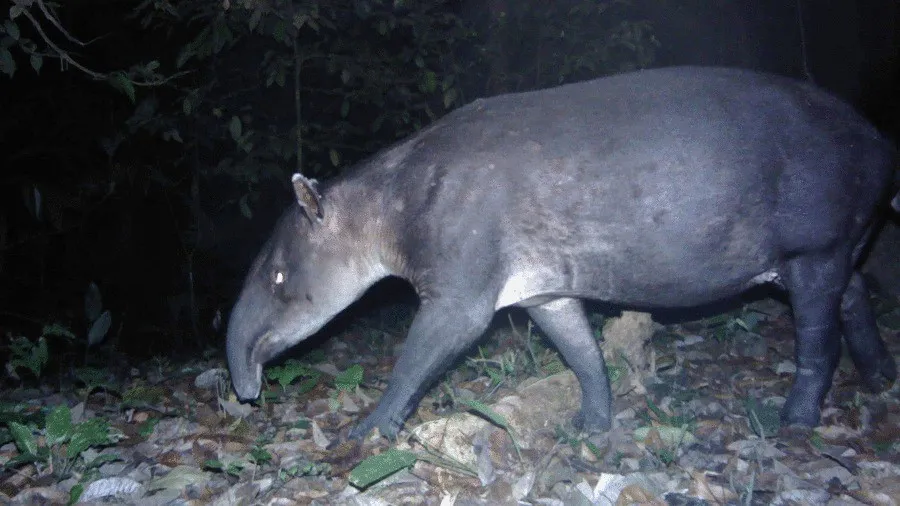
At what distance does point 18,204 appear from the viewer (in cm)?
608

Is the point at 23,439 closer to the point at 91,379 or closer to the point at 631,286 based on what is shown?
the point at 91,379

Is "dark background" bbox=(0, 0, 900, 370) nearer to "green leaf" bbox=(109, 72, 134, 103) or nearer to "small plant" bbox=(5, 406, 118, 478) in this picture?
"green leaf" bbox=(109, 72, 134, 103)

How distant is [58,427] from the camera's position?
3656 mm

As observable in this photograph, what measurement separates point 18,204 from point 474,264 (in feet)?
13.6

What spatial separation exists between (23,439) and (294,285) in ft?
4.76

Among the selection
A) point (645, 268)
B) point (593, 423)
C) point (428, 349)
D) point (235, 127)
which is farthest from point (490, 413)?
point (235, 127)

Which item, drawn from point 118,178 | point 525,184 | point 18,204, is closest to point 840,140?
point 525,184

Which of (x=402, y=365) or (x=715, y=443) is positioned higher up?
(x=402, y=365)

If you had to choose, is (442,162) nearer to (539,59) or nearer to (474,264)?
(474,264)

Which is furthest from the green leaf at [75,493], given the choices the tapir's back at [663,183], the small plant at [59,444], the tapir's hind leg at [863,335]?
the tapir's hind leg at [863,335]

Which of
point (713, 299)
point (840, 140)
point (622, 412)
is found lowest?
point (622, 412)

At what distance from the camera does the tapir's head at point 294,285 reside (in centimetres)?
423

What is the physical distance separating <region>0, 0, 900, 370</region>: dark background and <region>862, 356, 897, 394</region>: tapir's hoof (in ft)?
5.11

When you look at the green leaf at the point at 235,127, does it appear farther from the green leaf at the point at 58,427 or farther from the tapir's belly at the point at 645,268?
the tapir's belly at the point at 645,268
